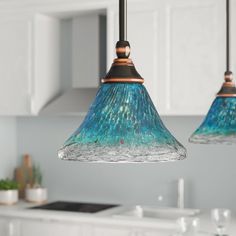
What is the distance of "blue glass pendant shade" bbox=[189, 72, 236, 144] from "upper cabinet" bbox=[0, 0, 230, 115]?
1.71m

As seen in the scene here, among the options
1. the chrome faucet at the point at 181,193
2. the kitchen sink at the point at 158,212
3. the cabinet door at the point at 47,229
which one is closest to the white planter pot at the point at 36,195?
the cabinet door at the point at 47,229

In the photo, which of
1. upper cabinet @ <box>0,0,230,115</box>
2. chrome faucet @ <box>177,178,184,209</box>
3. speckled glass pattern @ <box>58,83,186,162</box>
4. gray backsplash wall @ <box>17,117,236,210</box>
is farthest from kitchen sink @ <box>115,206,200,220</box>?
speckled glass pattern @ <box>58,83,186,162</box>

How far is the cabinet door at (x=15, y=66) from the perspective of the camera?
4414mm

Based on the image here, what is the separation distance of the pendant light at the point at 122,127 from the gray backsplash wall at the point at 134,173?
2874 millimetres

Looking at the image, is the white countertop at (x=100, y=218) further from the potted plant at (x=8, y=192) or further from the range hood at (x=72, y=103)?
the range hood at (x=72, y=103)

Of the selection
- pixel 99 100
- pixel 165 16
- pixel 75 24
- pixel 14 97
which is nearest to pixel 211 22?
pixel 165 16

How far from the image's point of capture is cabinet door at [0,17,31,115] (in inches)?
174

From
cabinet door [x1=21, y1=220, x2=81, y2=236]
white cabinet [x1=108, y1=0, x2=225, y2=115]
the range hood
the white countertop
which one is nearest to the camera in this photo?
the white countertop

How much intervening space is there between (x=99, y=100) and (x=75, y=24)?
3307mm

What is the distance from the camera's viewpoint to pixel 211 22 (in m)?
3.76

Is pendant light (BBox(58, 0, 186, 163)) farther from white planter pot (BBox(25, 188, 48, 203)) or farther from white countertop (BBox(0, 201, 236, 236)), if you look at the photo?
white planter pot (BBox(25, 188, 48, 203))

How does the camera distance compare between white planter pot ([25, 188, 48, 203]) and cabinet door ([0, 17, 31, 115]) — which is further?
white planter pot ([25, 188, 48, 203])

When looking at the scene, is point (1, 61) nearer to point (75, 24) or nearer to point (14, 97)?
point (14, 97)

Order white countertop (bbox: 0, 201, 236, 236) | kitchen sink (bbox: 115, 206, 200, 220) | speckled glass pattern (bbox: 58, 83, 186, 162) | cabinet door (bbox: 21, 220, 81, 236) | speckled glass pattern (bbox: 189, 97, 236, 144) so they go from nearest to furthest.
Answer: speckled glass pattern (bbox: 58, 83, 186, 162) < speckled glass pattern (bbox: 189, 97, 236, 144) < white countertop (bbox: 0, 201, 236, 236) < cabinet door (bbox: 21, 220, 81, 236) < kitchen sink (bbox: 115, 206, 200, 220)
